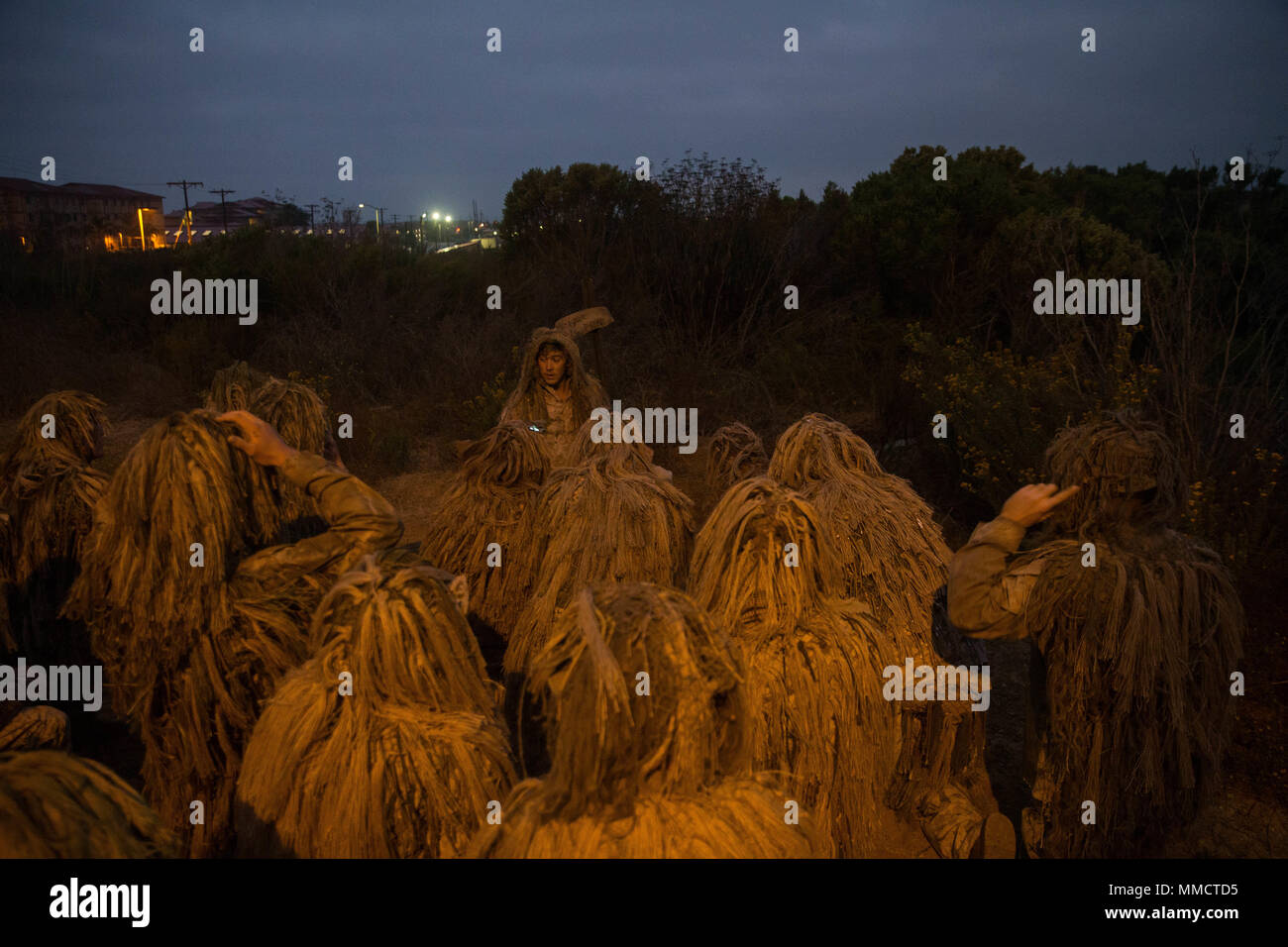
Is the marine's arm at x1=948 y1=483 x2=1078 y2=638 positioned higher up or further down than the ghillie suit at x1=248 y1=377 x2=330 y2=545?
further down

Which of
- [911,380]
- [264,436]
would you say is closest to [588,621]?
[264,436]

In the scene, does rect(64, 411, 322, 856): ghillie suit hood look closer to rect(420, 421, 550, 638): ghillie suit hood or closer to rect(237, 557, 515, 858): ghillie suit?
rect(237, 557, 515, 858): ghillie suit

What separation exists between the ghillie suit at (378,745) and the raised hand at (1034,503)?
5.39 feet

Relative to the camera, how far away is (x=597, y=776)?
4.83 feet

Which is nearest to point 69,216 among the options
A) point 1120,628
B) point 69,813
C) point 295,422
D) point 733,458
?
point 295,422

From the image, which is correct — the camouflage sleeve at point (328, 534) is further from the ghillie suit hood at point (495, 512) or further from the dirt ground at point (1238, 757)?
the ghillie suit hood at point (495, 512)

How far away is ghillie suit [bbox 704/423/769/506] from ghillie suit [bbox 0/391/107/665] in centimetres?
Answer: 296

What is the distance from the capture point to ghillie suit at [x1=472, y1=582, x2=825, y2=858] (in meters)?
1.48

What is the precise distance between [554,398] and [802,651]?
330 centimetres

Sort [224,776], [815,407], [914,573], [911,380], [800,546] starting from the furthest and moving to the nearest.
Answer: [815,407] < [911,380] < [914,573] < [224,776] < [800,546]

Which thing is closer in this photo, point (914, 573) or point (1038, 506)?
point (1038, 506)

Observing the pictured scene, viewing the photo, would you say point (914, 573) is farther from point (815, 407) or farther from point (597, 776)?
point (815, 407)

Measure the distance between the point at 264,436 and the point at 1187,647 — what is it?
9.62ft

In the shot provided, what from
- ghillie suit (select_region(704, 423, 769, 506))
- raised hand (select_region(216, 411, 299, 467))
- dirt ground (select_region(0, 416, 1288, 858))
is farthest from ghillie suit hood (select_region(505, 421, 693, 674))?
raised hand (select_region(216, 411, 299, 467))
